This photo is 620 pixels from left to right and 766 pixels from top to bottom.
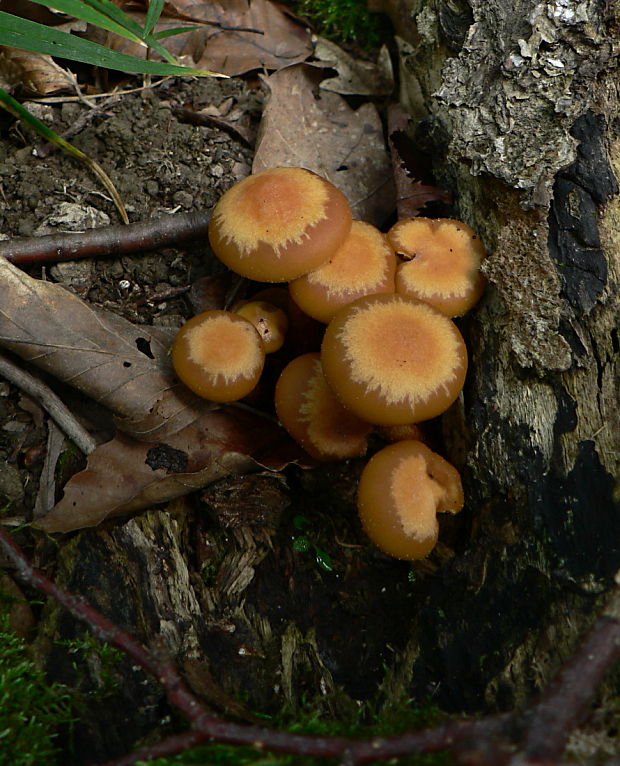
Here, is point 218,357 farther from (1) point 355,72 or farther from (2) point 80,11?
(1) point 355,72

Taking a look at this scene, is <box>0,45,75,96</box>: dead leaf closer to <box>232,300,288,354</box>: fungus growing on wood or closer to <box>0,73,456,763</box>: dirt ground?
<box>0,73,456,763</box>: dirt ground

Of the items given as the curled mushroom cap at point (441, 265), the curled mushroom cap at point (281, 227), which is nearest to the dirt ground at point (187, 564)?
the curled mushroom cap at point (281, 227)

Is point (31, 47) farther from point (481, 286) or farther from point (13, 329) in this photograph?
point (481, 286)

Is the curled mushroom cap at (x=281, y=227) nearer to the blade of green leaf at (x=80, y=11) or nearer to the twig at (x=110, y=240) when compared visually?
the twig at (x=110, y=240)

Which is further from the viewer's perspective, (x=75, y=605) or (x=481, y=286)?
(x=481, y=286)

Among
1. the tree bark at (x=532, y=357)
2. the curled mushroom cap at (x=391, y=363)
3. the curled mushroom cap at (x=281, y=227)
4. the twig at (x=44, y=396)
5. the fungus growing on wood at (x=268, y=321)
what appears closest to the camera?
the tree bark at (x=532, y=357)

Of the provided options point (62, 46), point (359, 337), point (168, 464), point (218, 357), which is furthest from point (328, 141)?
point (168, 464)

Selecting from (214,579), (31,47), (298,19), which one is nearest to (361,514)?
(214,579)

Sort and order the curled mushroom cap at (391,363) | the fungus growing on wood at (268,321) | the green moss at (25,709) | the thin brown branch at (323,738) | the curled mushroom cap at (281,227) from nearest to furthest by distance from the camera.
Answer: the thin brown branch at (323,738) < the green moss at (25,709) < the curled mushroom cap at (391,363) < the curled mushroom cap at (281,227) < the fungus growing on wood at (268,321)
